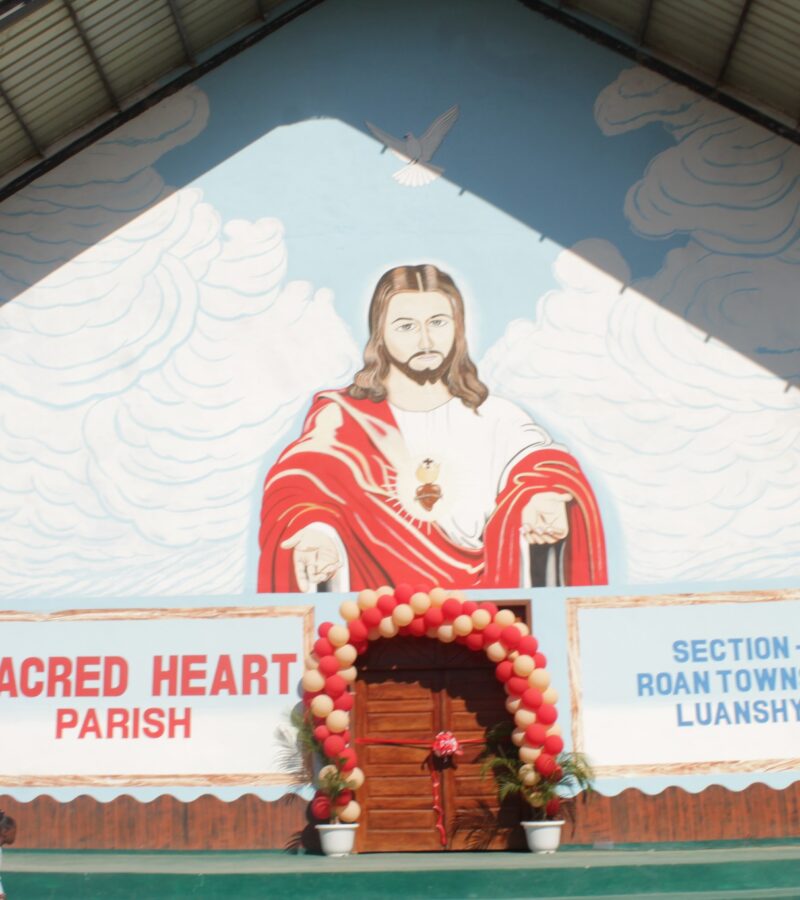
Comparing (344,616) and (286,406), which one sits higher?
(286,406)

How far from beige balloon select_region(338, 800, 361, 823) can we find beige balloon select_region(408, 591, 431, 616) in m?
1.48

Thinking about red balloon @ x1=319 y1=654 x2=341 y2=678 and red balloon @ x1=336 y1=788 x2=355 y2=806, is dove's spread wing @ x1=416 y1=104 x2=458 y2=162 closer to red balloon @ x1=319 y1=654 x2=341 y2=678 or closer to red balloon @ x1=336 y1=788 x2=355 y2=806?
red balloon @ x1=319 y1=654 x2=341 y2=678

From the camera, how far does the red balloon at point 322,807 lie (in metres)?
9.56

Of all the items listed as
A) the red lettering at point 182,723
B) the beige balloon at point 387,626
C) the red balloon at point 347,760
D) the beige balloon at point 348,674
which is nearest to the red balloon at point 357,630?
the beige balloon at point 387,626

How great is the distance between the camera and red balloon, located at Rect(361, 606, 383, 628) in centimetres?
981

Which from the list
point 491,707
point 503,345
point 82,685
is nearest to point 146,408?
point 82,685

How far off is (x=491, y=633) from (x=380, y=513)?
1350 mm

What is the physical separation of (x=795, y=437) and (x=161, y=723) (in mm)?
5484

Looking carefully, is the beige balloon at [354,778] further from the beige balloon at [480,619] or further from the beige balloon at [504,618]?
the beige balloon at [504,618]

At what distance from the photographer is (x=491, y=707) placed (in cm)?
1012

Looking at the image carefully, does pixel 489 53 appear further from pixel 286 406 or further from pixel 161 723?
pixel 161 723

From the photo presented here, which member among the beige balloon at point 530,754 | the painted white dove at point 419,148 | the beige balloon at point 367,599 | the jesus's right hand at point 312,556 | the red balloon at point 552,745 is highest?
the painted white dove at point 419,148

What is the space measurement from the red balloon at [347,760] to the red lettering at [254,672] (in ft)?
2.76

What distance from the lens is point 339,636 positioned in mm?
9773
